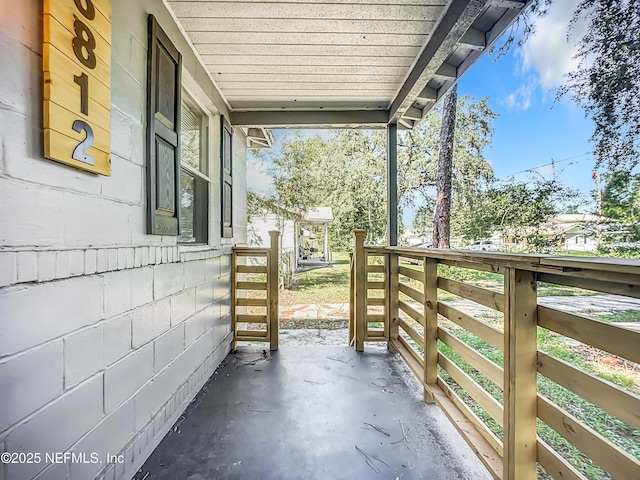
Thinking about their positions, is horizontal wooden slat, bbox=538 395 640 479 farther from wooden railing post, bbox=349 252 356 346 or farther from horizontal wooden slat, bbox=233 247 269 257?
horizontal wooden slat, bbox=233 247 269 257

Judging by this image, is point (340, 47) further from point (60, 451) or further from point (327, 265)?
point (327, 265)

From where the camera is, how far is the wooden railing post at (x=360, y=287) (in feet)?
11.1

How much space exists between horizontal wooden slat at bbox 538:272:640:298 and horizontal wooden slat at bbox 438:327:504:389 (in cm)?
56

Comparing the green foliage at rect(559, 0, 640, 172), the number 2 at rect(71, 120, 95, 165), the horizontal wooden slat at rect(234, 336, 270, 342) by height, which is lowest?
the horizontal wooden slat at rect(234, 336, 270, 342)

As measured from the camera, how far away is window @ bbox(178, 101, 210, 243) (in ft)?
8.17

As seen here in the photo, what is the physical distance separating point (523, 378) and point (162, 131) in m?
2.20

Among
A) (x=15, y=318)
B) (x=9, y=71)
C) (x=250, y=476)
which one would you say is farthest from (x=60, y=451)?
(x=9, y=71)

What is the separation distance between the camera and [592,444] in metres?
0.98

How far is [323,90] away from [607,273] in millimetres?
2859

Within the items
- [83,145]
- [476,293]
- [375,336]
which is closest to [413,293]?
[375,336]

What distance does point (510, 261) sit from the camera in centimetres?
127

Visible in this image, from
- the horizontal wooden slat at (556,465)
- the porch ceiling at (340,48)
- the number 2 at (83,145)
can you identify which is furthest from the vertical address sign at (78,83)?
the horizontal wooden slat at (556,465)

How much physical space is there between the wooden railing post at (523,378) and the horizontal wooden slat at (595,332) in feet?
0.22

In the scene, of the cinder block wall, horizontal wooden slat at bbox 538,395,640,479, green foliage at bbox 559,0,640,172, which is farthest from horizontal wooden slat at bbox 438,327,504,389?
green foliage at bbox 559,0,640,172
